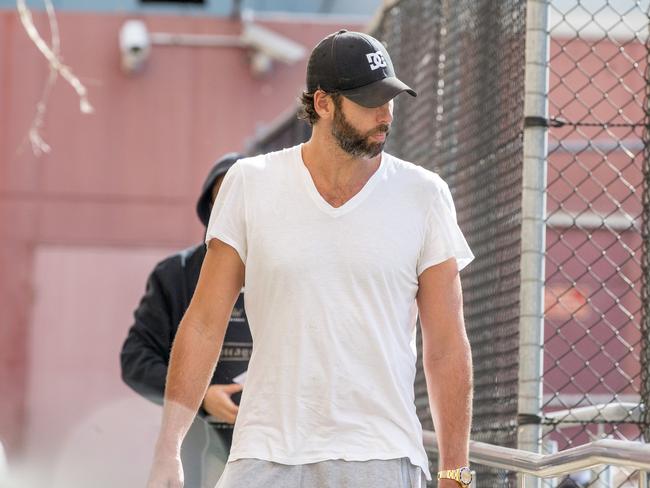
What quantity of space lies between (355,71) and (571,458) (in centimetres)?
118

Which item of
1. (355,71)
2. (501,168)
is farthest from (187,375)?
(501,168)

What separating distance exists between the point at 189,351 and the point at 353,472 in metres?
0.55

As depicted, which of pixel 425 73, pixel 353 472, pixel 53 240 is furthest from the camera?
pixel 53 240

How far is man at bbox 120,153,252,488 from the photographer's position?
477cm

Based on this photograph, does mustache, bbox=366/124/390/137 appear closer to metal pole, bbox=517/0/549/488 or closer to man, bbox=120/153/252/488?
metal pole, bbox=517/0/549/488

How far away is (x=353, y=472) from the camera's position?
10.5 feet

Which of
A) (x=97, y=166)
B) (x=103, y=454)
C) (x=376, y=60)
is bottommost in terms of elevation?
(x=103, y=454)

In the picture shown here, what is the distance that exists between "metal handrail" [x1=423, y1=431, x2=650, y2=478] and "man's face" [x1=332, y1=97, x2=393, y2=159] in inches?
37.7

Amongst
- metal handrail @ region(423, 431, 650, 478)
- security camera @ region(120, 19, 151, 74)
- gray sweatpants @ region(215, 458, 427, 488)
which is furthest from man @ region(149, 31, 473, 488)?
security camera @ region(120, 19, 151, 74)

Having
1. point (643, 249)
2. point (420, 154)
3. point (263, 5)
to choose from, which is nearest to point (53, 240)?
point (263, 5)

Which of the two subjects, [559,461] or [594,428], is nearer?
[559,461]

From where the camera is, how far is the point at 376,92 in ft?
11.1

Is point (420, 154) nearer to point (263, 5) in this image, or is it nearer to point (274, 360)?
point (274, 360)

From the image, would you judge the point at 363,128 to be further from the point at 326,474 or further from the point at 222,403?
the point at 222,403
